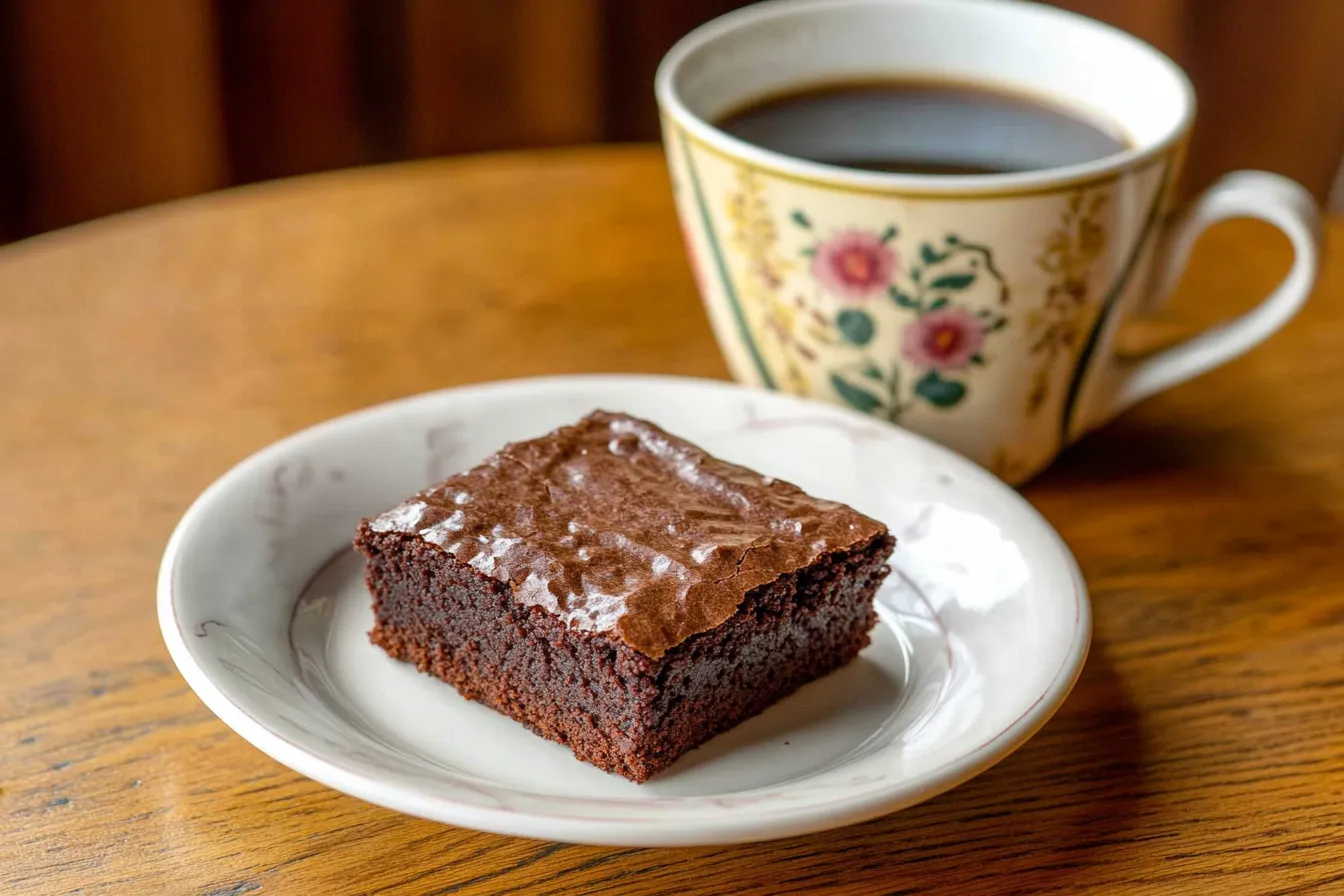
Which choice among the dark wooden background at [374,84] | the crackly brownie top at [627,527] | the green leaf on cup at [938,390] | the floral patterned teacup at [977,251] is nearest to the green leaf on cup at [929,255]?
the floral patterned teacup at [977,251]

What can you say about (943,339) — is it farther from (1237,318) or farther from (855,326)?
(1237,318)

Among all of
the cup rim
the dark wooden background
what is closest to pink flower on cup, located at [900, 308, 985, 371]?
the cup rim

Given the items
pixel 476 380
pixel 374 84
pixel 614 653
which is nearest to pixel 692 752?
pixel 614 653

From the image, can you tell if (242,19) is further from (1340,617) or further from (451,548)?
(1340,617)

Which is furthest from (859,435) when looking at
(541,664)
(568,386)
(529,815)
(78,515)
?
(78,515)

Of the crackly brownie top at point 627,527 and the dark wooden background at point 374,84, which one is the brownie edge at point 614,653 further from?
the dark wooden background at point 374,84
